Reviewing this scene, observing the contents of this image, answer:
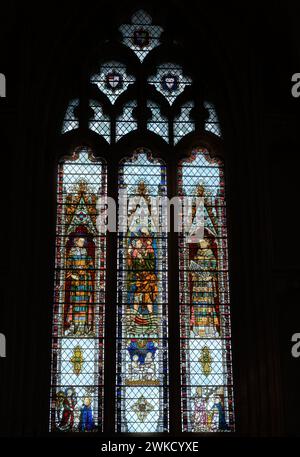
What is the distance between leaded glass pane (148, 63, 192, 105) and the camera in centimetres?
1145

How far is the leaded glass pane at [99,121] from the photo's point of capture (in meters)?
11.2

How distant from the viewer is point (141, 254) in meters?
10.7

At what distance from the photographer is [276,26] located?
438 inches

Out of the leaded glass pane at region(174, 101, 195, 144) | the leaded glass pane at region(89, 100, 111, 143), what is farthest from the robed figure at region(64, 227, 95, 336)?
the leaded glass pane at region(174, 101, 195, 144)

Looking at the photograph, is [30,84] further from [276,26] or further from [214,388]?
[214,388]

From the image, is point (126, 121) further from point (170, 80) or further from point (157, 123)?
point (170, 80)

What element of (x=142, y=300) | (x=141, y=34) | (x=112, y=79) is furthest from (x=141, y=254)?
(x=141, y=34)

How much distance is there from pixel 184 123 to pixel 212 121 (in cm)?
30

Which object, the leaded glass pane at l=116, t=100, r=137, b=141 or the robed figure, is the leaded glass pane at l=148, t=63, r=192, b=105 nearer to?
the leaded glass pane at l=116, t=100, r=137, b=141

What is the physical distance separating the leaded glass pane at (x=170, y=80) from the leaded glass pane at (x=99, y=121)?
2.16 ft

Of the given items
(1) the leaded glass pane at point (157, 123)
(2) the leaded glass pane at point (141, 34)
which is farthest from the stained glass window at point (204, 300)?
(2) the leaded glass pane at point (141, 34)
